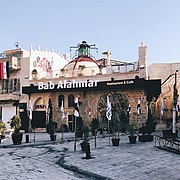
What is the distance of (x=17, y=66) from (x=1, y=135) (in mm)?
13661

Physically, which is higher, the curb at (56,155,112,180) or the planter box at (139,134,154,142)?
the planter box at (139,134,154,142)

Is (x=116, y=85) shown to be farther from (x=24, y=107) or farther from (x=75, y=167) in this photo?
(x=75, y=167)

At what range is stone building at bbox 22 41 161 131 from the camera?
25953 mm

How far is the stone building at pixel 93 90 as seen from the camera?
85.1ft

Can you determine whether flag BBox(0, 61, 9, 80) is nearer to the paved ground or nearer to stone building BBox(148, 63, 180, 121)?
stone building BBox(148, 63, 180, 121)

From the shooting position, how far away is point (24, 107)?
3172 cm

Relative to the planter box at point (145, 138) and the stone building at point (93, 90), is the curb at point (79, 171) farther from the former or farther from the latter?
the stone building at point (93, 90)

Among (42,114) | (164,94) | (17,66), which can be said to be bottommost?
(42,114)

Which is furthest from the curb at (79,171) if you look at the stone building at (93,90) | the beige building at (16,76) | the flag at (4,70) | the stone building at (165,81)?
the stone building at (165,81)

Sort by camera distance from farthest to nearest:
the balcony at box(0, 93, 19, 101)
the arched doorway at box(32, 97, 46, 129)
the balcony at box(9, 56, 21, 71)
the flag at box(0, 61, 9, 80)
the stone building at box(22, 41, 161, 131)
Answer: the flag at box(0, 61, 9, 80)
the balcony at box(9, 56, 21, 71)
the balcony at box(0, 93, 19, 101)
the arched doorway at box(32, 97, 46, 129)
the stone building at box(22, 41, 161, 131)

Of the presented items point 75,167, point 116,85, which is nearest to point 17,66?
point 116,85

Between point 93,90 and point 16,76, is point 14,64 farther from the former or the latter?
point 93,90

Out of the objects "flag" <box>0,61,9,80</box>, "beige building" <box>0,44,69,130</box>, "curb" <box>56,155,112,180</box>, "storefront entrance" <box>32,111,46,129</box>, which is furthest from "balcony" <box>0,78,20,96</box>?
"curb" <box>56,155,112,180</box>

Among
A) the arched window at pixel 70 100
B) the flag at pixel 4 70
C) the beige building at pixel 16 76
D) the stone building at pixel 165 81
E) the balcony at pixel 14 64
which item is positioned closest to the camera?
the arched window at pixel 70 100
